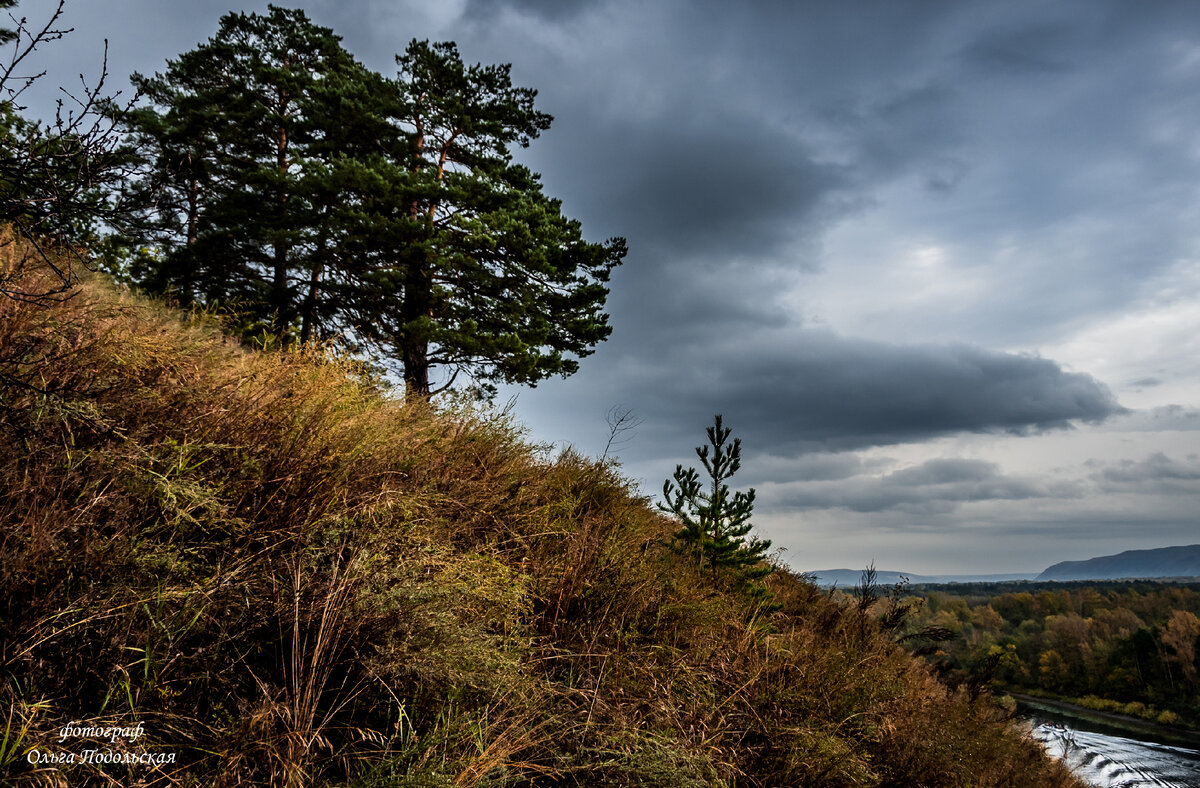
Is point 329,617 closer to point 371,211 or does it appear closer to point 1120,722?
point 371,211

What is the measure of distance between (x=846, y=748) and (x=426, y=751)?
9.53 ft

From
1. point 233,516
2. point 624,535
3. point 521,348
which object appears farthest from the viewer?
point 521,348

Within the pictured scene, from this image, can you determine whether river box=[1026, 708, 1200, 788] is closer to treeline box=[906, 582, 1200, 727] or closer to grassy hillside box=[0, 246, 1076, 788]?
treeline box=[906, 582, 1200, 727]

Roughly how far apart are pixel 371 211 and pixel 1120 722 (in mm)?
106512

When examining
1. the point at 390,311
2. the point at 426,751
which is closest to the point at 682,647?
the point at 426,751

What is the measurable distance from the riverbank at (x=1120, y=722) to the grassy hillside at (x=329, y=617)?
250ft

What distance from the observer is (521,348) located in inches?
531

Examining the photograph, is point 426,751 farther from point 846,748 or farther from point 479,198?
point 479,198

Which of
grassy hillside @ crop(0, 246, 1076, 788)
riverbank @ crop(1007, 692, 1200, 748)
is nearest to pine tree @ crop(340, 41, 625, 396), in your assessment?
grassy hillside @ crop(0, 246, 1076, 788)

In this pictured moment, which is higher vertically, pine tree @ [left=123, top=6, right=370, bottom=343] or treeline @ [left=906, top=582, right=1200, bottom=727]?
pine tree @ [left=123, top=6, right=370, bottom=343]

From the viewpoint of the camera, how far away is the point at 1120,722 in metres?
73.2

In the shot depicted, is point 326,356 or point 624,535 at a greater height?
point 326,356

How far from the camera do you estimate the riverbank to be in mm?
64750

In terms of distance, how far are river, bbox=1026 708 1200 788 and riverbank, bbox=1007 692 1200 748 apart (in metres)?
2.26
